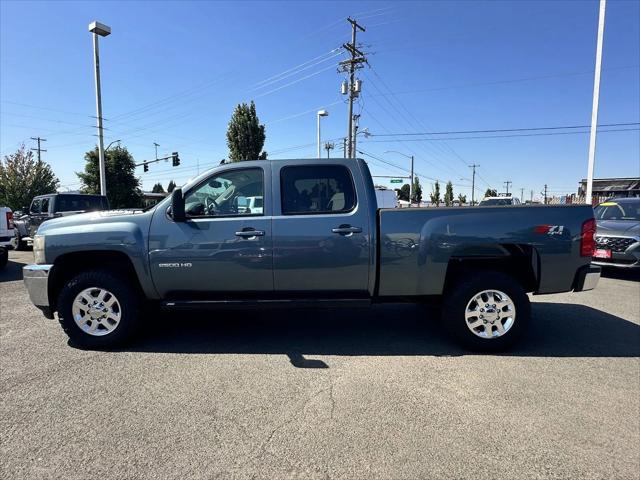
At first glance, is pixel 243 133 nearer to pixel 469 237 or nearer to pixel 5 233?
pixel 5 233

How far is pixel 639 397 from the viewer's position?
3.39m

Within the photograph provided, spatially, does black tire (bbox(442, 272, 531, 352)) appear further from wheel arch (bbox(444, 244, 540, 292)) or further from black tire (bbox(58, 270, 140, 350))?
black tire (bbox(58, 270, 140, 350))

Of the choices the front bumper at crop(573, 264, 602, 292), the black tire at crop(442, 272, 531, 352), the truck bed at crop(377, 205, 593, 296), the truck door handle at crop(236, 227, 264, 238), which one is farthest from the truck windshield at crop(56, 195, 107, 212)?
the front bumper at crop(573, 264, 602, 292)

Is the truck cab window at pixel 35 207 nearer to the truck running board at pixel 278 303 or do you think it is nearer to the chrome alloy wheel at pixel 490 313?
the truck running board at pixel 278 303

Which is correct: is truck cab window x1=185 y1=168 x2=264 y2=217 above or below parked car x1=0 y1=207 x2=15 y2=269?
above

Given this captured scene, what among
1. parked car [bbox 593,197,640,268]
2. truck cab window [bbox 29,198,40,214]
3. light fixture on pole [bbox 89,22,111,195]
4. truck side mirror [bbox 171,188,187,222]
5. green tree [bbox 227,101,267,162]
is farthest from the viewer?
green tree [bbox 227,101,267,162]

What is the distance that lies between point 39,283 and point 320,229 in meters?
3.10

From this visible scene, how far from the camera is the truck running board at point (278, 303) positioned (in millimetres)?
4273

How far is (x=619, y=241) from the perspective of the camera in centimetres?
816

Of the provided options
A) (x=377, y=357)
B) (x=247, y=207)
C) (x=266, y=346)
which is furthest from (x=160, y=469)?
(x=247, y=207)

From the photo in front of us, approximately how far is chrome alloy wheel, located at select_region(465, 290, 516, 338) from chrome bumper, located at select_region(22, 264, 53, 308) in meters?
4.55

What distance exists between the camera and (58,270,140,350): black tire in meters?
4.28

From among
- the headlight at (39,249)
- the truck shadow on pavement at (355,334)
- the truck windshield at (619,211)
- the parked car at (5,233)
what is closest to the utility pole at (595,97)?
the truck windshield at (619,211)

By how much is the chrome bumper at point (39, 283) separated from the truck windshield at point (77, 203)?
387 inches
